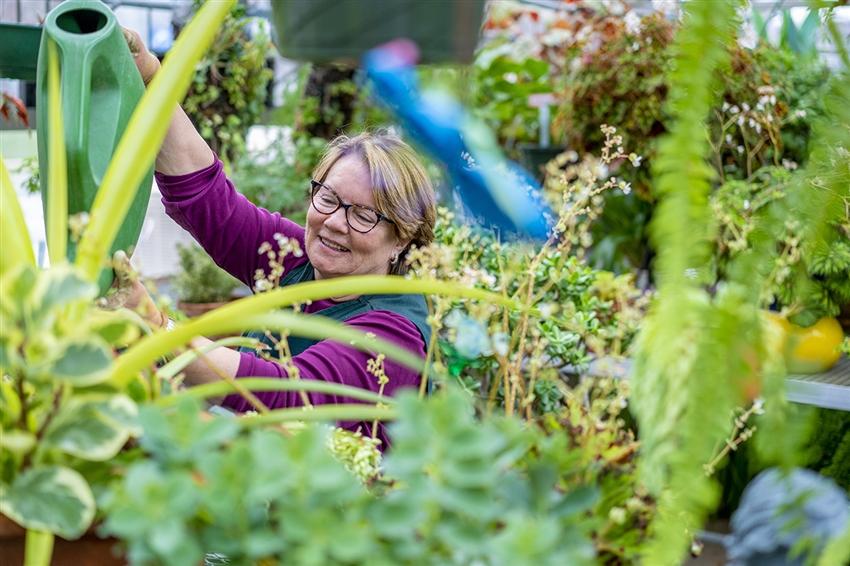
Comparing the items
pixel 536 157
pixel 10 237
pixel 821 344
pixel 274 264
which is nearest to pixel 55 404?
pixel 10 237

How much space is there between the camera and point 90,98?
733mm

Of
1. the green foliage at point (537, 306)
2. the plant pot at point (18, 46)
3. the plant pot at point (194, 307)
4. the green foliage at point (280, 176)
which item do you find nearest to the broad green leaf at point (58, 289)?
the green foliage at point (537, 306)

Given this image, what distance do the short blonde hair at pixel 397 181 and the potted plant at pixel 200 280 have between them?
126cm

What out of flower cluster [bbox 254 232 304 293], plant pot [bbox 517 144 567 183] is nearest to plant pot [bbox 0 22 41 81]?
flower cluster [bbox 254 232 304 293]

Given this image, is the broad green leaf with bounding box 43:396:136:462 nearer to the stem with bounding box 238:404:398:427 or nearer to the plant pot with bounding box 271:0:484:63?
the stem with bounding box 238:404:398:427

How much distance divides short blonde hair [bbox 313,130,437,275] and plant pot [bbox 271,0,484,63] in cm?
40

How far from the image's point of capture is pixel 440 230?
1.62 meters

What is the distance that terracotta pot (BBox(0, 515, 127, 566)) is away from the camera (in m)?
0.52

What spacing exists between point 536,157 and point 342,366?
2.26 meters

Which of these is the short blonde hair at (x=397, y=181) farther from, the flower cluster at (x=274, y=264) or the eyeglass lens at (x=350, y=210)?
the flower cluster at (x=274, y=264)

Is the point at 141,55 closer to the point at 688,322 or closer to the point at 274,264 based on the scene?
the point at 274,264

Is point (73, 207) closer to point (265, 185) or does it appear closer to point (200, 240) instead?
point (200, 240)

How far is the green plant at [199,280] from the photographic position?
2.58 metres

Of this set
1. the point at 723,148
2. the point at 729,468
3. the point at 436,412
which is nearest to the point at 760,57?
the point at 723,148
